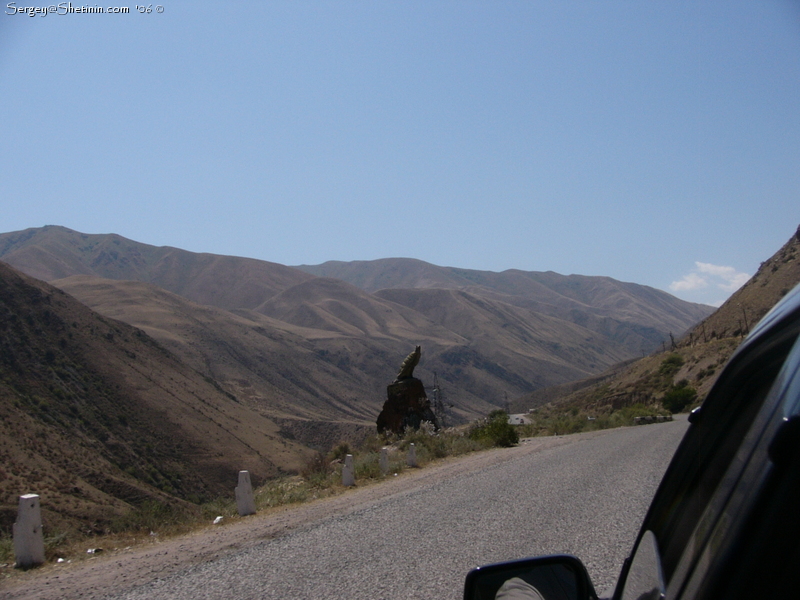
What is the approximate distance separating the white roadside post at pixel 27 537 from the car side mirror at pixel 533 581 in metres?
7.57

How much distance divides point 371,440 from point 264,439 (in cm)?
3020

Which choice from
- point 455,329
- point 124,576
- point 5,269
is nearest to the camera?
point 124,576

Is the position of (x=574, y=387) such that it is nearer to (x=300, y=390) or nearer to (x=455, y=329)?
(x=300, y=390)

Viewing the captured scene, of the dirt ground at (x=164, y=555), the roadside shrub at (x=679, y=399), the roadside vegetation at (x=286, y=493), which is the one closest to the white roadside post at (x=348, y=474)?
the roadside vegetation at (x=286, y=493)

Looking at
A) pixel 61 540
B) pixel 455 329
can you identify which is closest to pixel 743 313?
pixel 61 540

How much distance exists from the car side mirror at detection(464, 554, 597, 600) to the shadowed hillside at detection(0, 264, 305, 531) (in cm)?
2051

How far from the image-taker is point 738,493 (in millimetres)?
1212

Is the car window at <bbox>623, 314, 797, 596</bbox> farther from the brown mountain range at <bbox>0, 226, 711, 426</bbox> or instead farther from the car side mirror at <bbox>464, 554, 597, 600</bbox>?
the brown mountain range at <bbox>0, 226, 711, 426</bbox>

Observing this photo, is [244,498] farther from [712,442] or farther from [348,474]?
[712,442]

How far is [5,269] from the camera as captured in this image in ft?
174

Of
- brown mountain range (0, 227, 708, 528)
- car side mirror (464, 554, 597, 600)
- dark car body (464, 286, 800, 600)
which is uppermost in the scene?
dark car body (464, 286, 800, 600)

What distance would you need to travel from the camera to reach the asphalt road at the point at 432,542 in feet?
21.0

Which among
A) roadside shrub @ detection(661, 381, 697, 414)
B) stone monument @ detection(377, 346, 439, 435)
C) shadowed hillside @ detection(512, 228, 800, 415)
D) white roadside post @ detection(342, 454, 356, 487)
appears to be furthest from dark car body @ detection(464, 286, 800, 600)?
roadside shrub @ detection(661, 381, 697, 414)

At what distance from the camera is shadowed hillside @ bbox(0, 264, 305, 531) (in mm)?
27672
